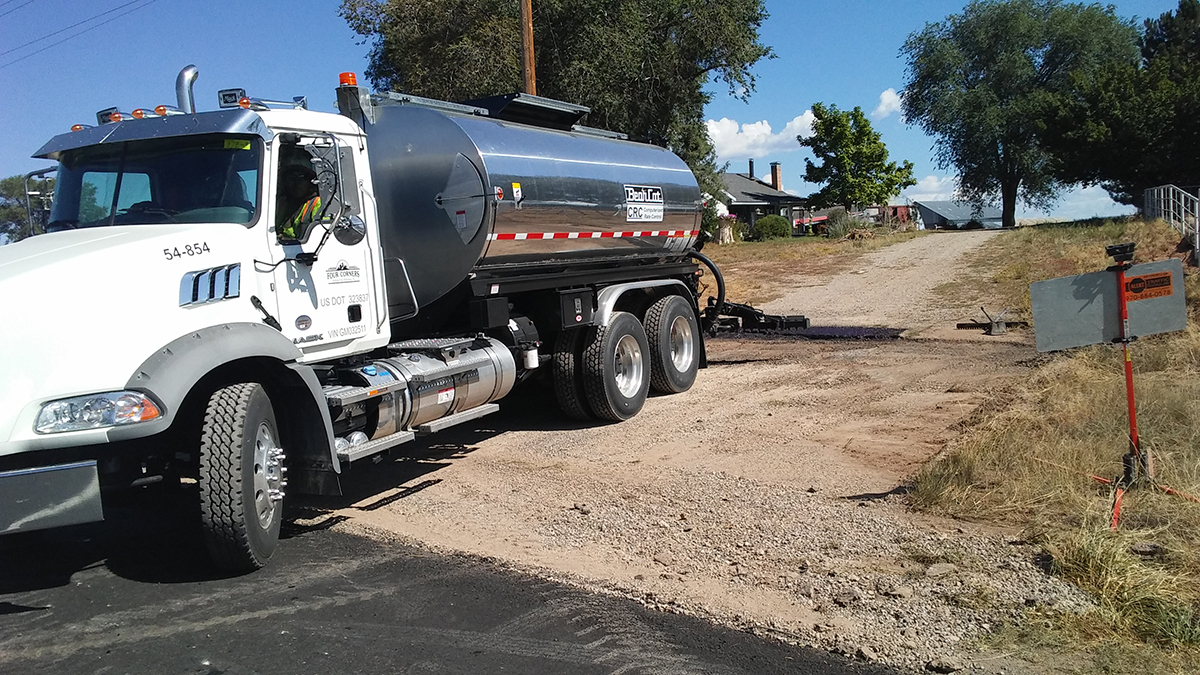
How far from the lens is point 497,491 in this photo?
7.51 m

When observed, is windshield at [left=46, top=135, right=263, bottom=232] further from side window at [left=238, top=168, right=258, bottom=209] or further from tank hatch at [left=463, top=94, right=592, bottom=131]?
tank hatch at [left=463, top=94, right=592, bottom=131]

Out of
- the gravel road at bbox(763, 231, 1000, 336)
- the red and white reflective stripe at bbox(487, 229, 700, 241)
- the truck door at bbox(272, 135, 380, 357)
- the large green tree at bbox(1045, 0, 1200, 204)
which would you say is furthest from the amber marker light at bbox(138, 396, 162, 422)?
the large green tree at bbox(1045, 0, 1200, 204)

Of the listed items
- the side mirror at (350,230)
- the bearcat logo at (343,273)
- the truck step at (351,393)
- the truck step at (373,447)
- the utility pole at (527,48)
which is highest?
the utility pole at (527,48)

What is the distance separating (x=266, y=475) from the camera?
5691 mm

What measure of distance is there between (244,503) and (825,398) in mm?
6835

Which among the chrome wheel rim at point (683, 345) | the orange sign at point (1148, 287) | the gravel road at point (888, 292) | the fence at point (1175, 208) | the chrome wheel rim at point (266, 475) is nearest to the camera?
the chrome wheel rim at point (266, 475)

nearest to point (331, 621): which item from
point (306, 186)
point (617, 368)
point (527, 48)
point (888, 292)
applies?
point (306, 186)

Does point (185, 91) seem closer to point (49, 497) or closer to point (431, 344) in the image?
point (431, 344)

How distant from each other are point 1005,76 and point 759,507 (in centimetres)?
5561

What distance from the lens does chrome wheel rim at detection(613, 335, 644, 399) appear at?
1045cm

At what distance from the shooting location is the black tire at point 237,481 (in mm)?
5289

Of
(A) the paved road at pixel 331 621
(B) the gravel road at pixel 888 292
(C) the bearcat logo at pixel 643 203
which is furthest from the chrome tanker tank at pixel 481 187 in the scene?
(B) the gravel road at pixel 888 292

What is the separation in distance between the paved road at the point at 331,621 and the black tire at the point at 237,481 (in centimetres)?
23

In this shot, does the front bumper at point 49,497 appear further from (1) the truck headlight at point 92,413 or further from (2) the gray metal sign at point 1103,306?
(2) the gray metal sign at point 1103,306
